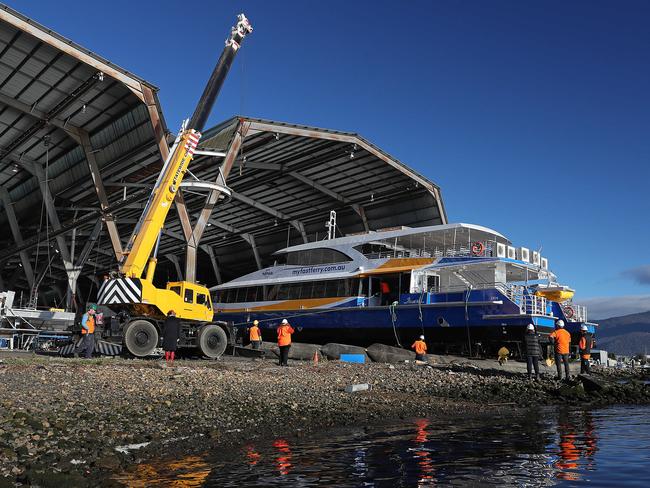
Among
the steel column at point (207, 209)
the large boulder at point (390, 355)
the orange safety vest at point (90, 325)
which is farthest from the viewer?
the steel column at point (207, 209)

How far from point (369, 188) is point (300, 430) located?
29.5 m

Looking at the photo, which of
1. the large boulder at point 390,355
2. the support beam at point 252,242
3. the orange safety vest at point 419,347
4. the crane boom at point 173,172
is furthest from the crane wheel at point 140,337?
the support beam at point 252,242

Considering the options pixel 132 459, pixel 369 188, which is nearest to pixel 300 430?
pixel 132 459

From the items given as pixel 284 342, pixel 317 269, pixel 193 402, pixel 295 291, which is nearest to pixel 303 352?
pixel 284 342

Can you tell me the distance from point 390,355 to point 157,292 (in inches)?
340

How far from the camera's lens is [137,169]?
31.8m

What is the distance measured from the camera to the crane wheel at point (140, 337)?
1691 cm

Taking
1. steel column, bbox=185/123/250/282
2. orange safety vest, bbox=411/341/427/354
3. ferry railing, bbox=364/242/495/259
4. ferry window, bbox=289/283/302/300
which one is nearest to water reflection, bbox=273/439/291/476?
orange safety vest, bbox=411/341/427/354

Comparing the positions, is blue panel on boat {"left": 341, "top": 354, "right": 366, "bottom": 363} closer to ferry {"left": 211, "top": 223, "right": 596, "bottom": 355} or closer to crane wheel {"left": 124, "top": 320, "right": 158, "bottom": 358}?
ferry {"left": 211, "top": 223, "right": 596, "bottom": 355}

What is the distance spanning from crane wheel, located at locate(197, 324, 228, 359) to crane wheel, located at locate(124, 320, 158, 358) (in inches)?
63.5

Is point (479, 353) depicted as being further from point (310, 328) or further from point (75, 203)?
point (75, 203)

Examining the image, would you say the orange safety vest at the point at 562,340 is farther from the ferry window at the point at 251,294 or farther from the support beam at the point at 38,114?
the support beam at the point at 38,114

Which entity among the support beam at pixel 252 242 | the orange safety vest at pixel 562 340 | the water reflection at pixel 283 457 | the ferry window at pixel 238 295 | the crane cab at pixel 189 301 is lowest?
the water reflection at pixel 283 457

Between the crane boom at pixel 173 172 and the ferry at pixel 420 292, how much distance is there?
28.6ft
